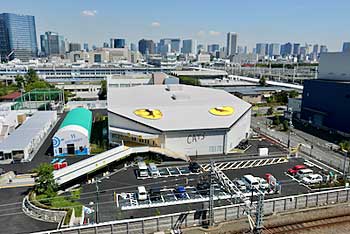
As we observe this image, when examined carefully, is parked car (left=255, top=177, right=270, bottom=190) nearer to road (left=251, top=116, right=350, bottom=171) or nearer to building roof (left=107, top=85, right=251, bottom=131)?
building roof (left=107, top=85, right=251, bottom=131)

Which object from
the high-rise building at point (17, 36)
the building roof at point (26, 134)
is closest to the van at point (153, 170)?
the building roof at point (26, 134)

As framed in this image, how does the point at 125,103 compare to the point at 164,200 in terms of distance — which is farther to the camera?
the point at 125,103

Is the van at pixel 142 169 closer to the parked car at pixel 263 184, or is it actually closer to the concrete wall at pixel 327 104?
the parked car at pixel 263 184

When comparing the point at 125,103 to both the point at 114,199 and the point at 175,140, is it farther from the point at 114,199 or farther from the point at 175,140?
the point at 114,199

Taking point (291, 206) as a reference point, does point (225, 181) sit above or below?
above

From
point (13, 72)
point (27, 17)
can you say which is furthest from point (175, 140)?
point (27, 17)

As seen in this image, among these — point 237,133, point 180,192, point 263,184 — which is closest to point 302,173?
point 263,184
